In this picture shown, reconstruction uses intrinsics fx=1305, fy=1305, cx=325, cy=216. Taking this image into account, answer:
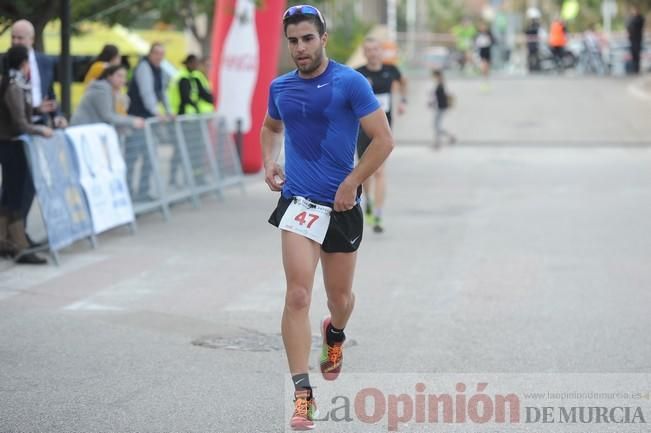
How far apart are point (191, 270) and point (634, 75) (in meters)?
29.2

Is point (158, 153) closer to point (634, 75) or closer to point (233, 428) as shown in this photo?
point (233, 428)

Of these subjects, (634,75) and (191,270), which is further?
(634,75)

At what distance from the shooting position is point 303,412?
5.99 metres

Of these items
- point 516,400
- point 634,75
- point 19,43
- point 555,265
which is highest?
point 19,43

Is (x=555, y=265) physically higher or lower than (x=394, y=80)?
lower

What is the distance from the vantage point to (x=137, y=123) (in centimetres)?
1366

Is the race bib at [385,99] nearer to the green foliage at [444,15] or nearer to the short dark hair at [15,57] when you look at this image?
the short dark hair at [15,57]

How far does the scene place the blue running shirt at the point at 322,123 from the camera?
6.18 metres

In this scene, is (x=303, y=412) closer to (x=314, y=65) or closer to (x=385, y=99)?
(x=314, y=65)

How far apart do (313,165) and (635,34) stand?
32.6 m

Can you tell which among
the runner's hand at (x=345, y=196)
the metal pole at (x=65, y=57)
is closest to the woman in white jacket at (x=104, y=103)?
the metal pole at (x=65, y=57)

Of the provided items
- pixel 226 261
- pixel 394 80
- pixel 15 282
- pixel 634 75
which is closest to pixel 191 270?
pixel 226 261

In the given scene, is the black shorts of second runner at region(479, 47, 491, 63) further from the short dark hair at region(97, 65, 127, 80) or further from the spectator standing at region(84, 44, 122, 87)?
the short dark hair at region(97, 65, 127, 80)

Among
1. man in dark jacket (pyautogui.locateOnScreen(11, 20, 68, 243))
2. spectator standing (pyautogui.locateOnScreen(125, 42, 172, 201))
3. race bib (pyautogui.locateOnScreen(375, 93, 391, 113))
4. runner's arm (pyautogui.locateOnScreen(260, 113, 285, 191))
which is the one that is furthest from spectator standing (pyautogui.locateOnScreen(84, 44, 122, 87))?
runner's arm (pyautogui.locateOnScreen(260, 113, 285, 191))
